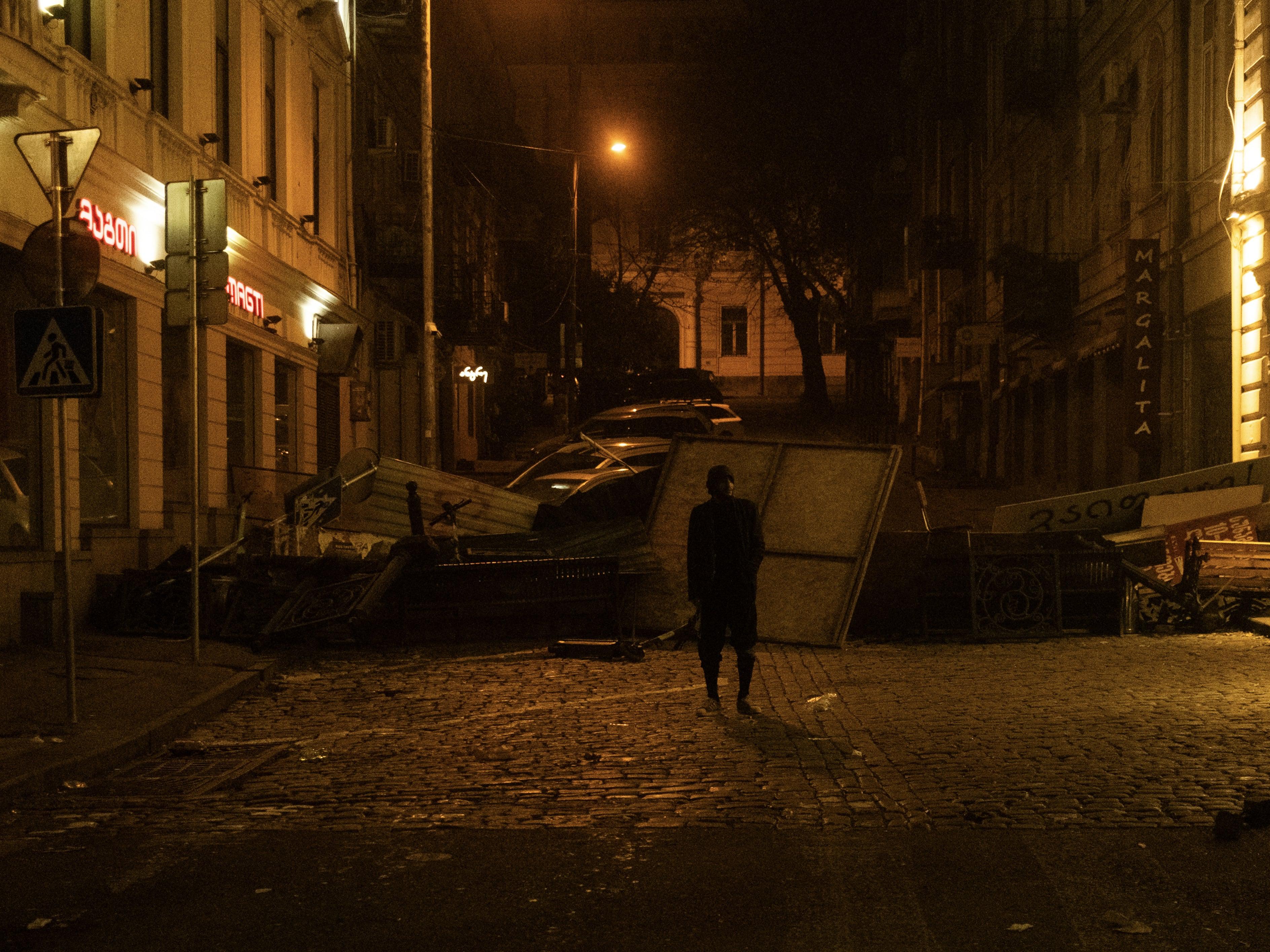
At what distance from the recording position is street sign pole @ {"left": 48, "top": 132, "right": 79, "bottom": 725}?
8281 mm

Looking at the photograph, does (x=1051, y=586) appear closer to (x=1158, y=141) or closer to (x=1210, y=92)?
(x=1210, y=92)

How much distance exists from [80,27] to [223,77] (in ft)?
16.0

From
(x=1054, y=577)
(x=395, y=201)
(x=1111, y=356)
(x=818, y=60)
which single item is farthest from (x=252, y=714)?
(x=818, y=60)

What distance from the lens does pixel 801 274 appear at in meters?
48.4

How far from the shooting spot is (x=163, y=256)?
52.3 ft

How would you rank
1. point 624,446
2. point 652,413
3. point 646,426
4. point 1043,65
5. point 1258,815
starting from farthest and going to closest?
point 652,413
point 646,426
point 1043,65
point 624,446
point 1258,815

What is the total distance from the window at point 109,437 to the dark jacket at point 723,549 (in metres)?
7.42

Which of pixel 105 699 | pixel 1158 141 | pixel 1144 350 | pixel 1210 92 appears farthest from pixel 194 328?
pixel 1158 141

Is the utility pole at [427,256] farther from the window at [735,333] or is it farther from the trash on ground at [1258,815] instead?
the window at [735,333]

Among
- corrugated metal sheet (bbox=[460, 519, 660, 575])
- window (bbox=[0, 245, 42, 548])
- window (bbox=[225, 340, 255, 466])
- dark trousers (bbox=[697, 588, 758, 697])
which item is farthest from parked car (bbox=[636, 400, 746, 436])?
dark trousers (bbox=[697, 588, 758, 697])

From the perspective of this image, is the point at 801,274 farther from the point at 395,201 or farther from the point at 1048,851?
the point at 1048,851

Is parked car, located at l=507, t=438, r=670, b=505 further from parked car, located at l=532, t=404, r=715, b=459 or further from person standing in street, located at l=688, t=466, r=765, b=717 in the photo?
person standing in street, located at l=688, t=466, r=765, b=717

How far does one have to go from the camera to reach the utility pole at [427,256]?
25156mm

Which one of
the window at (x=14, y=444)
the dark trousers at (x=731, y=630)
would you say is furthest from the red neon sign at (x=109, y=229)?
the dark trousers at (x=731, y=630)
